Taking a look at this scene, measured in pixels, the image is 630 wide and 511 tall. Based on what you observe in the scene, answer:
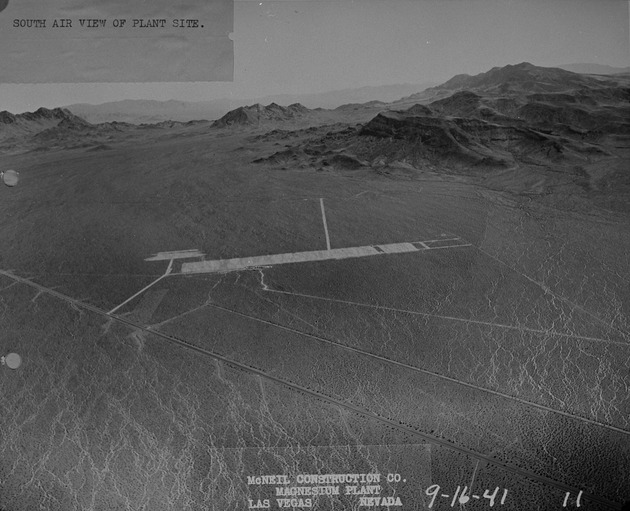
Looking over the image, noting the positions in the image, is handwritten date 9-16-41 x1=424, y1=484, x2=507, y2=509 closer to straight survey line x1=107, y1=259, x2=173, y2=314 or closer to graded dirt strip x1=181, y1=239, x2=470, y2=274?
graded dirt strip x1=181, y1=239, x2=470, y2=274

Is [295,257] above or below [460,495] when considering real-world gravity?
above

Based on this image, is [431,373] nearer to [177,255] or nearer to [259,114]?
[177,255]

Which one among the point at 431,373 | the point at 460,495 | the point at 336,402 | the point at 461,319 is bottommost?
the point at 460,495

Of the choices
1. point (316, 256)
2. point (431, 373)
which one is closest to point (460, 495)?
point (431, 373)

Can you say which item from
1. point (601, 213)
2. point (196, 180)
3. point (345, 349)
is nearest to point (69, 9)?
point (196, 180)

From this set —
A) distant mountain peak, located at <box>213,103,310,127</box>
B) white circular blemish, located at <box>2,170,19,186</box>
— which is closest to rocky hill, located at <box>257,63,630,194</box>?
distant mountain peak, located at <box>213,103,310,127</box>
